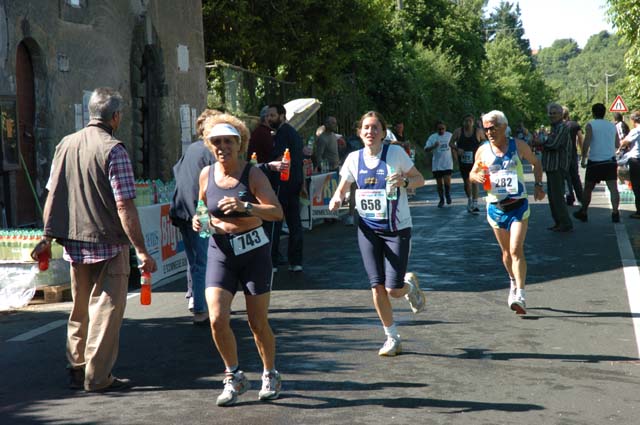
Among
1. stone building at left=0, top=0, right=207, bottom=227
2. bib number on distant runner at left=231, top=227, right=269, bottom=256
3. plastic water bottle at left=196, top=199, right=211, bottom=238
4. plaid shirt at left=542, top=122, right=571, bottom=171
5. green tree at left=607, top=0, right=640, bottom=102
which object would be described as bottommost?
bib number on distant runner at left=231, top=227, right=269, bottom=256

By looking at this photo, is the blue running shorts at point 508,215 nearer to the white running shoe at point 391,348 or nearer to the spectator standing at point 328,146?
the white running shoe at point 391,348

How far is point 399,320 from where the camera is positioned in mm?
8578

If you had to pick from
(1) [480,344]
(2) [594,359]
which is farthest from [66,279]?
(2) [594,359]

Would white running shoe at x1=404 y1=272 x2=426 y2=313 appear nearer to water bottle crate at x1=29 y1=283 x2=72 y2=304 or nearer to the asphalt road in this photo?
the asphalt road

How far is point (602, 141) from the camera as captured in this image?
16547mm

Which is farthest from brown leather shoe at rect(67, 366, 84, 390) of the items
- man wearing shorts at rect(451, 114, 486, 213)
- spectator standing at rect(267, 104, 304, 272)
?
man wearing shorts at rect(451, 114, 486, 213)

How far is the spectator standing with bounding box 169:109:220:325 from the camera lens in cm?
845

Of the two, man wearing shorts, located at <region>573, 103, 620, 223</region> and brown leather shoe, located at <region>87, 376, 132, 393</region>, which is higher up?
man wearing shorts, located at <region>573, 103, 620, 223</region>

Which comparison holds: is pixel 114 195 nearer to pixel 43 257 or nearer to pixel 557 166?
pixel 43 257

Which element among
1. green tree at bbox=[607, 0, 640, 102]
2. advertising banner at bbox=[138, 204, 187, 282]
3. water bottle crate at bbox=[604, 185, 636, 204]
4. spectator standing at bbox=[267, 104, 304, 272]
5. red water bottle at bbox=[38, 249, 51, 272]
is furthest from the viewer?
green tree at bbox=[607, 0, 640, 102]

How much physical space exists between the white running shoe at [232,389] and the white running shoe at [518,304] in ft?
11.1

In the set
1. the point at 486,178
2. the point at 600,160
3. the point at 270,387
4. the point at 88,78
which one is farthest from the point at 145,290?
the point at 600,160

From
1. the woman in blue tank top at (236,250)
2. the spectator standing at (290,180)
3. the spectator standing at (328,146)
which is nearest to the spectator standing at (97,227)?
the woman in blue tank top at (236,250)

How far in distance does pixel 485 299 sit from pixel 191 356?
3.48 meters
